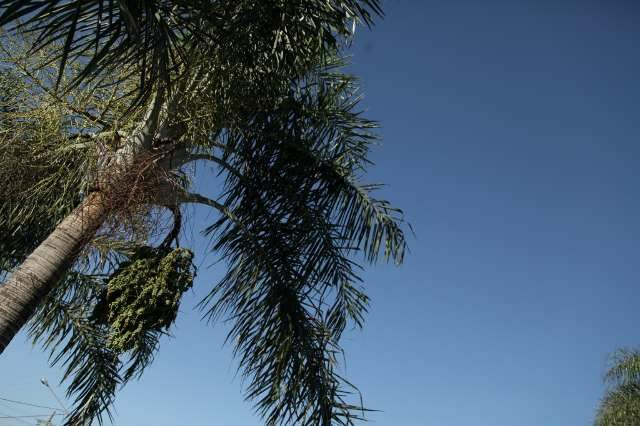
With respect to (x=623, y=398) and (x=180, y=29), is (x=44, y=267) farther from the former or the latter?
(x=623, y=398)

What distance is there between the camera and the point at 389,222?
281 inches

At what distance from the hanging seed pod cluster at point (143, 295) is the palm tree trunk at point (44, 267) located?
2.15ft

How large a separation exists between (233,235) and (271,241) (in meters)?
0.48

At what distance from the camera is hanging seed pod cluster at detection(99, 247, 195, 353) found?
571 cm

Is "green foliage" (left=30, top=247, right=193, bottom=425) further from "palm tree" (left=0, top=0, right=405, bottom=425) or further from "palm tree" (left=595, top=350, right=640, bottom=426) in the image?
"palm tree" (left=595, top=350, right=640, bottom=426)

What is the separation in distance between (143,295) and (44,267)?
0.99 metres

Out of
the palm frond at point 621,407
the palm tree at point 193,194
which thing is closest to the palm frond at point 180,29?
the palm tree at point 193,194

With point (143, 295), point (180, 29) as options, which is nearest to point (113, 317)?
point (143, 295)

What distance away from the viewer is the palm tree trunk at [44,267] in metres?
4.87

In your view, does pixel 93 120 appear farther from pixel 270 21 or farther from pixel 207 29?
pixel 270 21

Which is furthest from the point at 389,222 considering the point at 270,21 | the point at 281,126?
the point at 270,21

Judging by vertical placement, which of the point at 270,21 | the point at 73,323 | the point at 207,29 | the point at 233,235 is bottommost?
A: the point at 73,323

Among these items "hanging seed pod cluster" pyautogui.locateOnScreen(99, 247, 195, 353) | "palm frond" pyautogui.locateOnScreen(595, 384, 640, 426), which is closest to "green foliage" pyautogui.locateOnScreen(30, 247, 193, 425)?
"hanging seed pod cluster" pyautogui.locateOnScreen(99, 247, 195, 353)

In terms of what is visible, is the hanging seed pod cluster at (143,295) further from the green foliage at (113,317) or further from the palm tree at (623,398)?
the palm tree at (623,398)
